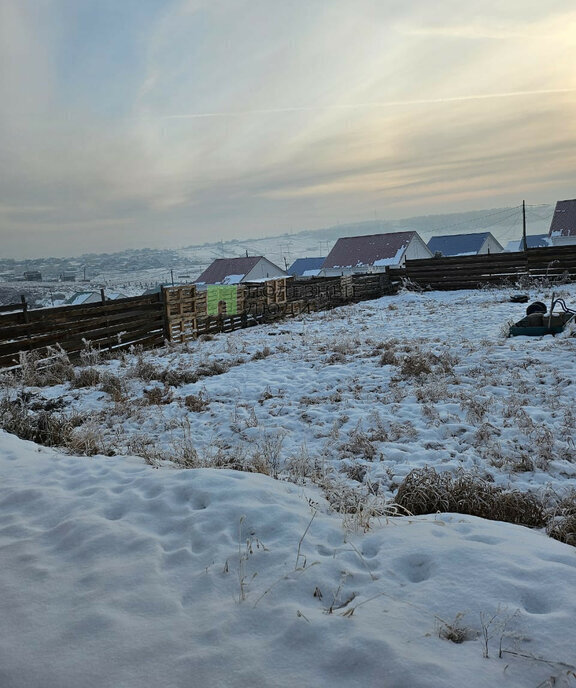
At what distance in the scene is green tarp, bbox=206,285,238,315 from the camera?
21.0 metres

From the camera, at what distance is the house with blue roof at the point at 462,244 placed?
59625 millimetres

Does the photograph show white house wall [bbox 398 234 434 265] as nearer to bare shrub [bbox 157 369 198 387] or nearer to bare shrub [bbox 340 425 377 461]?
bare shrub [bbox 157 369 198 387]

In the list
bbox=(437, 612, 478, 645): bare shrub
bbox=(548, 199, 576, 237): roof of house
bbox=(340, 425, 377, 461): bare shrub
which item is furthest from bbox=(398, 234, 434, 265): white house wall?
bbox=(437, 612, 478, 645): bare shrub

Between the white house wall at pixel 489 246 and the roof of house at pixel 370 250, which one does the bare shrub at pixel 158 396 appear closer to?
the roof of house at pixel 370 250

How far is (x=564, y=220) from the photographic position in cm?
4094

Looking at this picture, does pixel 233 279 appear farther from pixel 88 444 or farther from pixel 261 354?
pixel 88 444

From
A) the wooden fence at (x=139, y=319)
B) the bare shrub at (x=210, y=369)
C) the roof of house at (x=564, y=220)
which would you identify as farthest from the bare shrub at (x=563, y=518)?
the roof of house at (x=564, y=220)

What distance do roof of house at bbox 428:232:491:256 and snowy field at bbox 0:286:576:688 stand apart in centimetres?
5730

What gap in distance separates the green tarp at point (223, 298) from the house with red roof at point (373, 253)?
1151 inches

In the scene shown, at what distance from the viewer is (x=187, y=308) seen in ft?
54.0

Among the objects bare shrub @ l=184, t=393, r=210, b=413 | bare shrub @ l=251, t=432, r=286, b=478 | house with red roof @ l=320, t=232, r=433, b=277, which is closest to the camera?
bare shrub @ l=251, t=432, r=286, b=478

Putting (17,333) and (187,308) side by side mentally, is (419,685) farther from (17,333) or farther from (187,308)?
(187,308)

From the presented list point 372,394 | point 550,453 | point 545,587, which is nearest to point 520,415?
point 550,453

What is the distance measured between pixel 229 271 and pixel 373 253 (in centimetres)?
1786
